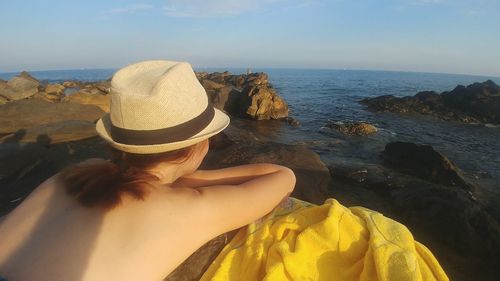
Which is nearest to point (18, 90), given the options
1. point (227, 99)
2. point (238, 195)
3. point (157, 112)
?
point (227, 99)

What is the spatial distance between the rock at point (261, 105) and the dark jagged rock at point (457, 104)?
863cm

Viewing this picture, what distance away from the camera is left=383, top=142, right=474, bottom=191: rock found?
25.1 feet

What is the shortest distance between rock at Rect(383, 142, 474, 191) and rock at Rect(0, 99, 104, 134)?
26.1 feet

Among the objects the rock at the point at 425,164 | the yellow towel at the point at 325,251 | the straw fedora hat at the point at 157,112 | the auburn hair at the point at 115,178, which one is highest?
the straw fedora hat at the point at 157,112

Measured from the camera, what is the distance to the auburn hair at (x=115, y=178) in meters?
1.66

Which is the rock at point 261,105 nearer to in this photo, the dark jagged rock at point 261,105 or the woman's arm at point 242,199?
the dark jagged rock at point 261,105

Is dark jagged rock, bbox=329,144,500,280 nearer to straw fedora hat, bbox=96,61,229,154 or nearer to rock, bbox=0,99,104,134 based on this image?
straw fedora hat, bbox=96,61,229,154

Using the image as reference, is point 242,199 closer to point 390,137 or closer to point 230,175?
point 230,175

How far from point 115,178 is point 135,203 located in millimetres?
176

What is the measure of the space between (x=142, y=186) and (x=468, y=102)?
24.4m

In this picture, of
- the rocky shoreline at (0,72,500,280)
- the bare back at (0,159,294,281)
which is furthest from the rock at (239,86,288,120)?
the bare back at (0,159,294,281)

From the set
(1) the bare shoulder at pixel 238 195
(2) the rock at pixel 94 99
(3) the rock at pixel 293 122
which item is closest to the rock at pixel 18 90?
(2) the rock at pixel 94 99

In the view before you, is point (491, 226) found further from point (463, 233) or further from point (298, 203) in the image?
point (298, 203)

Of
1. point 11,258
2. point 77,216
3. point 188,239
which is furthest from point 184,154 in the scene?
point 11,258
